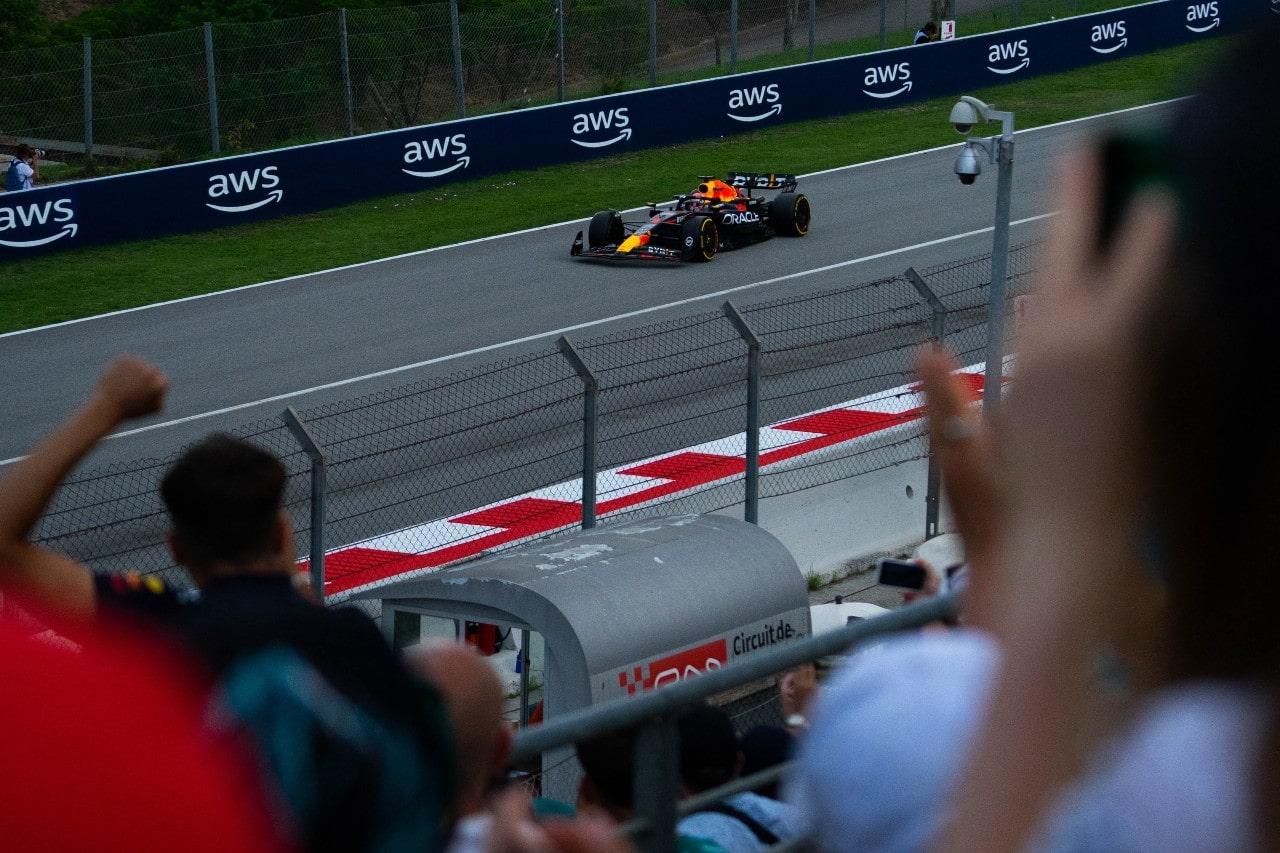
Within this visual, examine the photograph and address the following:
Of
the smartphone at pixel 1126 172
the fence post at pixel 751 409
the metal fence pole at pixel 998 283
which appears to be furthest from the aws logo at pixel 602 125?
the smartphone at pixel 1126 172

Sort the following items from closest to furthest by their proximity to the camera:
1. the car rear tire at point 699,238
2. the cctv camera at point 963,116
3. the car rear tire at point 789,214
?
the cctv camera at point 963,116
the car rear tire at point 699,238
the car rear tire at point 789,214

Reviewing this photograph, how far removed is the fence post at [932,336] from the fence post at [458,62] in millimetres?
14657

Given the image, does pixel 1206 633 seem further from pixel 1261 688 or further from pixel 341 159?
pixel 341 159

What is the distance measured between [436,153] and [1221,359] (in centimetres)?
2299

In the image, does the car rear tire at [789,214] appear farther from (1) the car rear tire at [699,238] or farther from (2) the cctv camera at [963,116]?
(2) the cctv camera at [963,116]

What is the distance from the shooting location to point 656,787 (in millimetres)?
2838

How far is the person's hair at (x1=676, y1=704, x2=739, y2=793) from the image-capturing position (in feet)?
11.5

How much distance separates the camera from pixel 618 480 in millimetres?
12023

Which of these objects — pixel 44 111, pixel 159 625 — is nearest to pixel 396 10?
pixel 44 111

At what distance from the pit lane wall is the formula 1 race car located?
12.9 feet

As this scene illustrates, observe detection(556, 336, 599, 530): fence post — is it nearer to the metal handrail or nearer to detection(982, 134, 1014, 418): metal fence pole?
Result: detection(982, 134, 1014, 418): metal fence pole

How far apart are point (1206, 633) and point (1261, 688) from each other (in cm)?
5

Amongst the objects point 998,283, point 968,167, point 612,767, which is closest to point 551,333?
point 968,167

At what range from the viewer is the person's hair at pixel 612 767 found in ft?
10.4
